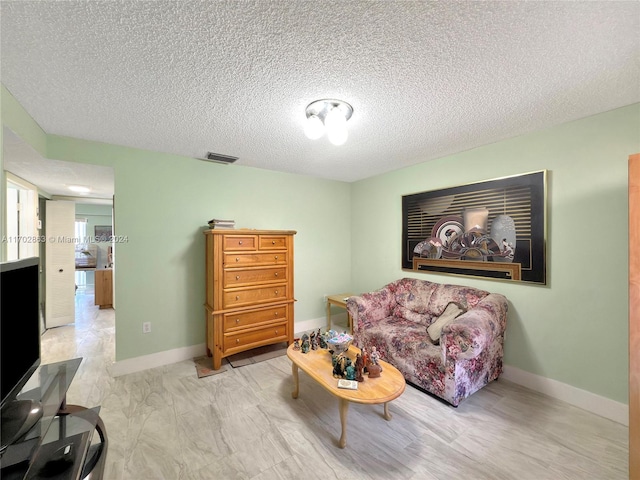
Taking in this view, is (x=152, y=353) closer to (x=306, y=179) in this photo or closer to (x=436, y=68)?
(x=306, y=179)

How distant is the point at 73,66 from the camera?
4.74ft

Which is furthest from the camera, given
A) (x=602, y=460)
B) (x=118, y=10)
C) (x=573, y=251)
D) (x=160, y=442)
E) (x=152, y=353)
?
(x=152, y=353)

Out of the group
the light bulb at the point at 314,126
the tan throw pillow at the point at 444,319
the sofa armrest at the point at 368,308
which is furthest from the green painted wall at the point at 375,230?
the light bulb at the point at 314,126

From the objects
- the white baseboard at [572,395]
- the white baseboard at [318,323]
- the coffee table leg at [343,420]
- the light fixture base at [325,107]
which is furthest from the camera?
the white baseboard at [318,323]

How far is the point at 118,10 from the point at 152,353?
296 cm

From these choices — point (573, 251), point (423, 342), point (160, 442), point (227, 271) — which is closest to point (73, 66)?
point (227, 271)

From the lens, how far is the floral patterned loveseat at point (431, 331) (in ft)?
6.73

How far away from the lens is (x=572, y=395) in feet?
7.02

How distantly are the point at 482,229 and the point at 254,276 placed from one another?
99.2 inches

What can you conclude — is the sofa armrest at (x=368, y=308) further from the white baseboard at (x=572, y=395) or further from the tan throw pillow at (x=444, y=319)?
the white baseboard at (x=572, y=395)

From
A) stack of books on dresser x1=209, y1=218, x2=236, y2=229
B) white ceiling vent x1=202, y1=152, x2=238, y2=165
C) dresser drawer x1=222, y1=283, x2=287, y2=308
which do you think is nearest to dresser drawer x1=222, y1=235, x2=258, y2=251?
stack of books on dresser x1=209, y1=218, x2=236, y2=229

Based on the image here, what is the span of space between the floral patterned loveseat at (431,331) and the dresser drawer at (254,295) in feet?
2.84

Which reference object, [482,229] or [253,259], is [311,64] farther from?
[482,229]

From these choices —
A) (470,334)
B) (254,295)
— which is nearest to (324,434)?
(470,334)
